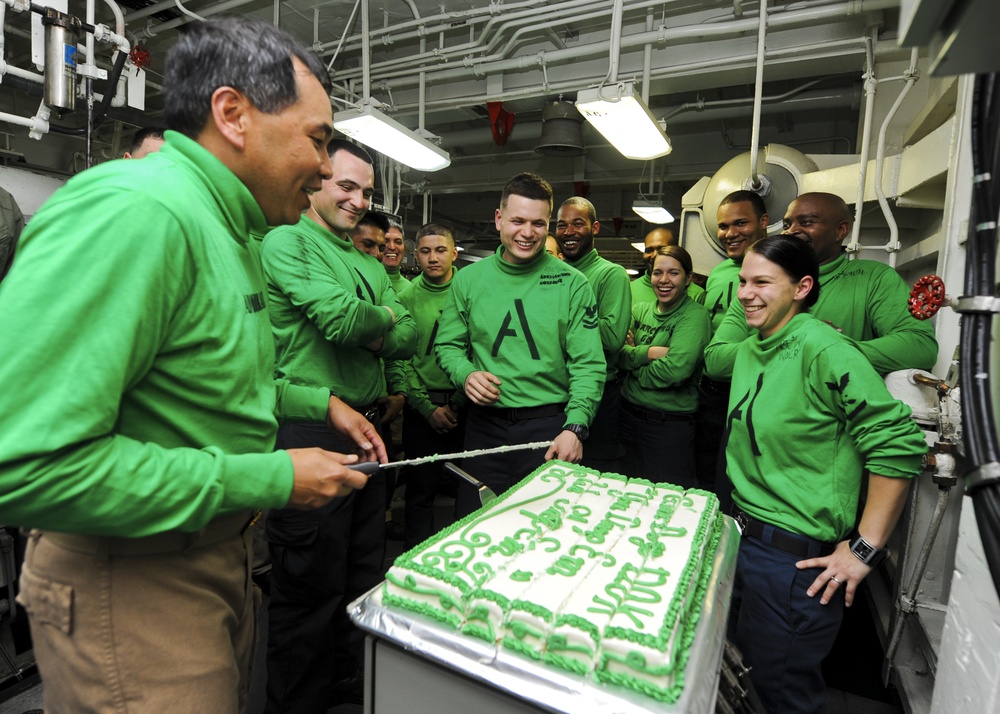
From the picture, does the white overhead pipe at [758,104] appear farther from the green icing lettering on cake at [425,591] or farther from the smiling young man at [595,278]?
the green icing lettering on cake at [425,591]

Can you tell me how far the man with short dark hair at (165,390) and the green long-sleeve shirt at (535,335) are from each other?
1.60 metres

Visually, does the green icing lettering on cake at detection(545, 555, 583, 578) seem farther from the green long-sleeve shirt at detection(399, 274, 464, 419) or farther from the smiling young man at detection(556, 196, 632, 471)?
the smiling young man at detection(556, 196, 632, 471)

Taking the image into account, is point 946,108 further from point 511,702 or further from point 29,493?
point 29,493

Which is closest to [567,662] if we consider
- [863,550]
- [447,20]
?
[863,550]

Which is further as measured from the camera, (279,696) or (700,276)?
(700,276)

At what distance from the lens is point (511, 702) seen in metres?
1.17

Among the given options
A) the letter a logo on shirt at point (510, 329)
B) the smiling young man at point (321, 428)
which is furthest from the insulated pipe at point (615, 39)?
the smiling young man at point (321, 428)

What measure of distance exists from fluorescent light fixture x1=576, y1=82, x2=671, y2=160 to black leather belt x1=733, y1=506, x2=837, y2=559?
2535 mm

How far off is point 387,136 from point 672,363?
2.58m

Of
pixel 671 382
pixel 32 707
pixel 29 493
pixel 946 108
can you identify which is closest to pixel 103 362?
pixel 29 493

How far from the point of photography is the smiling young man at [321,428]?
2.28 meters

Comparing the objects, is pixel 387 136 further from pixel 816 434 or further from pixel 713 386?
pixel 816 434

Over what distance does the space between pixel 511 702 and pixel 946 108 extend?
3709mm

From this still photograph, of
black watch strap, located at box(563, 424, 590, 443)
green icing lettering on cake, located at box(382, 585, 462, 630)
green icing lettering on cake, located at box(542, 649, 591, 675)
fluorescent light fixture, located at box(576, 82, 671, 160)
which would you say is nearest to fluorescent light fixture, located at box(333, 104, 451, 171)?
fluorescent light fixture, located at box(576, 82, 671, 160)
